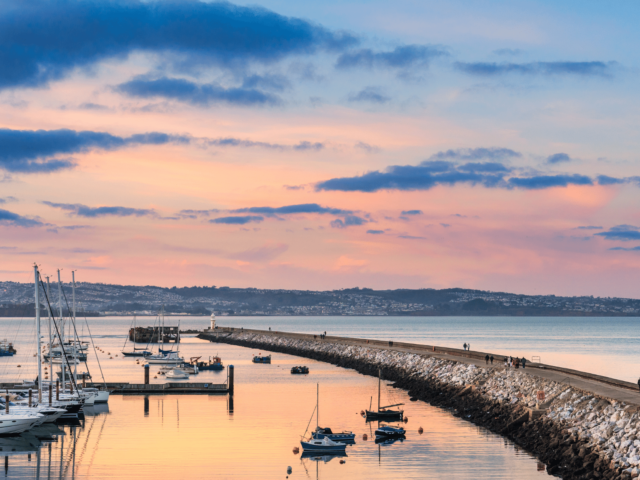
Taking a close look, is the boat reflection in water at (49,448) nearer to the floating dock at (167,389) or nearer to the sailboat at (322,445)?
the sailboat at (322,445)

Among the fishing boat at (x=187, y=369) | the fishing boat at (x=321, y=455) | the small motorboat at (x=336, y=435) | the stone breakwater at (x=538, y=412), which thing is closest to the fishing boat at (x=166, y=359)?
the fishing boat at (x=187, y=369)

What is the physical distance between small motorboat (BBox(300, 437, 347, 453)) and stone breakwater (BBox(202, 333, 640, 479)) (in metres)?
A: 9.58

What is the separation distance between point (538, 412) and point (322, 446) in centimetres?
1232

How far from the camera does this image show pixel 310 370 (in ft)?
294

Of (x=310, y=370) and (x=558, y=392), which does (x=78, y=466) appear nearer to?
(x=558, y=392)

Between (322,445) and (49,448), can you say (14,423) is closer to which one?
(49,448)

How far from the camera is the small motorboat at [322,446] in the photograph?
4009 cm

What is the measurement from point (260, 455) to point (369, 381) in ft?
121

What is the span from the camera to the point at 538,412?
4334 cm

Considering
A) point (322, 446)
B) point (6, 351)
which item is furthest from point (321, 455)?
point (6, 351)

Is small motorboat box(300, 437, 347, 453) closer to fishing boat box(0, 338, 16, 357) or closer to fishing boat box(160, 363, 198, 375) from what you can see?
fishing boat box(160, 363, 198, 375)

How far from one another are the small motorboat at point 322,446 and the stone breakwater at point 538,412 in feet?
31.4

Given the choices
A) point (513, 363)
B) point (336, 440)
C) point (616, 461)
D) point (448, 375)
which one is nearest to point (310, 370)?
point (448, 375)

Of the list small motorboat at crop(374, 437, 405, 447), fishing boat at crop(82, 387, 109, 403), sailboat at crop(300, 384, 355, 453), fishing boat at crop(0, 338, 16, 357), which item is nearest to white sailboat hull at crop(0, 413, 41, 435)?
fishing boat at crop(82, 387, 109, 403)
